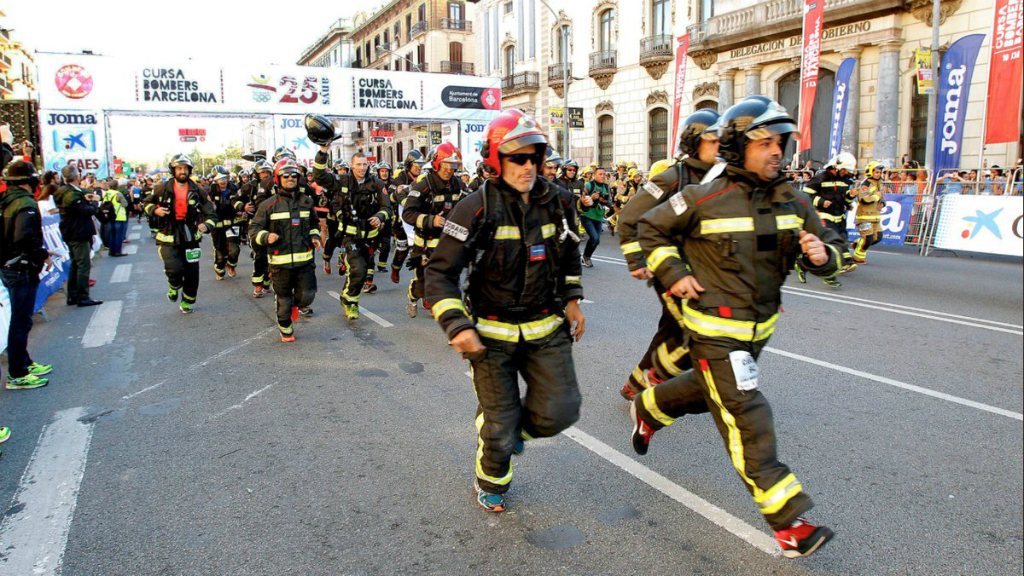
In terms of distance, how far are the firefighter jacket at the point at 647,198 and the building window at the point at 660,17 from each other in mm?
27194

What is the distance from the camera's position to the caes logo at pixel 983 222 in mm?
1205

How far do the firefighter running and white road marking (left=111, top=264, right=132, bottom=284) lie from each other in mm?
12045

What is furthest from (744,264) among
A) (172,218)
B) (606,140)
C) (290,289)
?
(606,140)

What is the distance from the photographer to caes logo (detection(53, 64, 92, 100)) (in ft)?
67.6

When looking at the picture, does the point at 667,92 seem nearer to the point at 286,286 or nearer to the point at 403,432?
the point at 286,286

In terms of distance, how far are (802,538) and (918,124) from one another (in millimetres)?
21892

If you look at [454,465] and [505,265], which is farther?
[454,465]

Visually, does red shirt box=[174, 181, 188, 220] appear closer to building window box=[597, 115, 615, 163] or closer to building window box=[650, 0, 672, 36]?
building window box=[650, 0, 672, 36]

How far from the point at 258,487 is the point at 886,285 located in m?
9.48

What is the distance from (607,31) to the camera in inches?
1314

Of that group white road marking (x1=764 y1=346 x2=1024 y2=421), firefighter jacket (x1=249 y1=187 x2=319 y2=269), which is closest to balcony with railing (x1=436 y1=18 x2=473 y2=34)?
firefighter jacket (x1=249 y1=187 x2=319 y2=269)

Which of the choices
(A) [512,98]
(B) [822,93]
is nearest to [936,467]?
(B) [822,93]

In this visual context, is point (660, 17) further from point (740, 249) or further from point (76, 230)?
point (740, 249)

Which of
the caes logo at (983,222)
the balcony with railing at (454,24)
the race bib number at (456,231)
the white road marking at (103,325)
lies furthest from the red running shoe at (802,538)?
the balcony with railing at (454,24)
